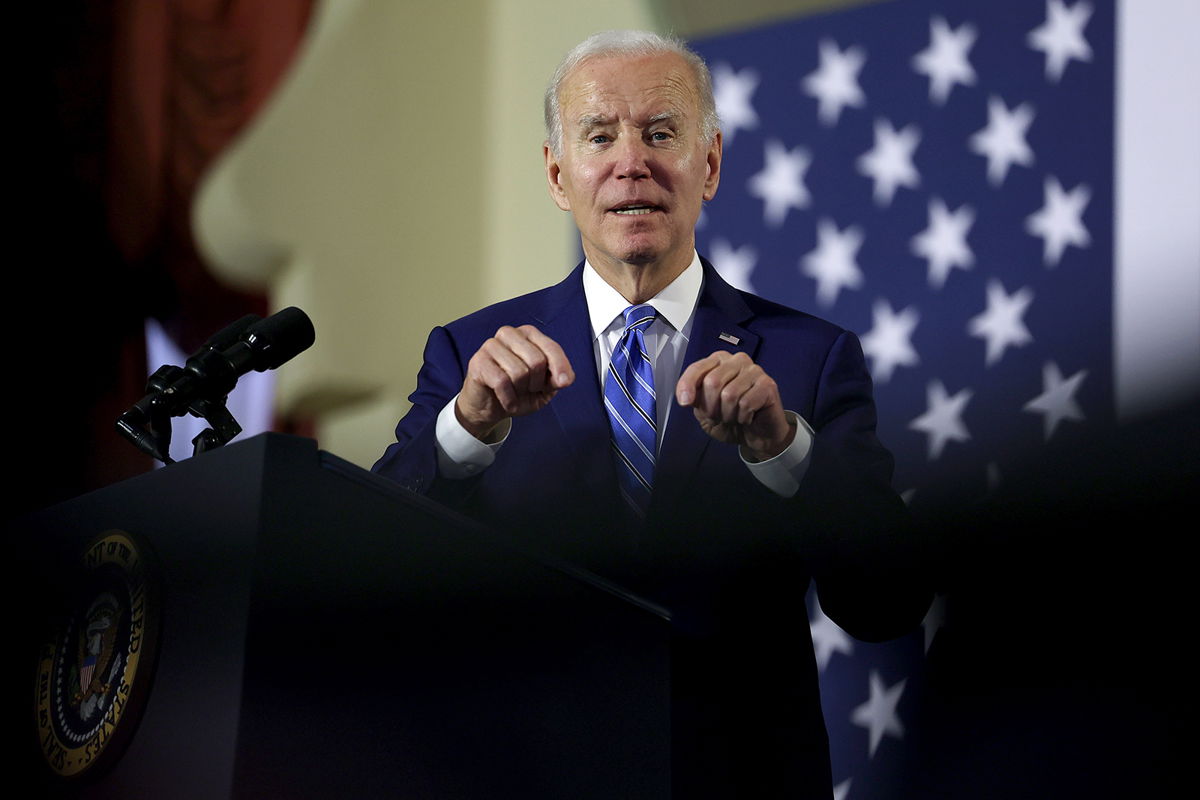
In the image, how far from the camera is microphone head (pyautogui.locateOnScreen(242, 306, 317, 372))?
4.12 ft

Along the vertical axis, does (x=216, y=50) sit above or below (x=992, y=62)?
above

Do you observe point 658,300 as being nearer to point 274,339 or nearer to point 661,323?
point 661,323

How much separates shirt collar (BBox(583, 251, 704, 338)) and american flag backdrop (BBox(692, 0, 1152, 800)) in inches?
27.5

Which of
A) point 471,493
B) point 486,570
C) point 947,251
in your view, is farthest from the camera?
point 947,251

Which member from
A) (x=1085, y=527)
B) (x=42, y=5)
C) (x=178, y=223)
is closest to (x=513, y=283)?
(x=178, y=223)

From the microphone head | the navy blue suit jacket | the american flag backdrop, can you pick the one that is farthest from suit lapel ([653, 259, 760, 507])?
the american flag backdrop

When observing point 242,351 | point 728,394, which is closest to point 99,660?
point 242,351

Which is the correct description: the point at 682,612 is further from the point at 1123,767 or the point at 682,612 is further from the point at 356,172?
the point at 356,172

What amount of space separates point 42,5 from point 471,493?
2337 millimetres

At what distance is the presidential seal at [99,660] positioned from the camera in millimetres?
995

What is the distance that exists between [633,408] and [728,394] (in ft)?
1.40

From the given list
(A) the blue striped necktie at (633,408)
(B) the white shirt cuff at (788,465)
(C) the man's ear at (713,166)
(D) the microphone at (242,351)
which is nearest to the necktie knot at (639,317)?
(A) the blue striped necktie at (633,408)

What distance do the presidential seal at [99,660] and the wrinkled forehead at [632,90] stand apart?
1.04 m

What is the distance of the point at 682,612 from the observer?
1.63 metres
